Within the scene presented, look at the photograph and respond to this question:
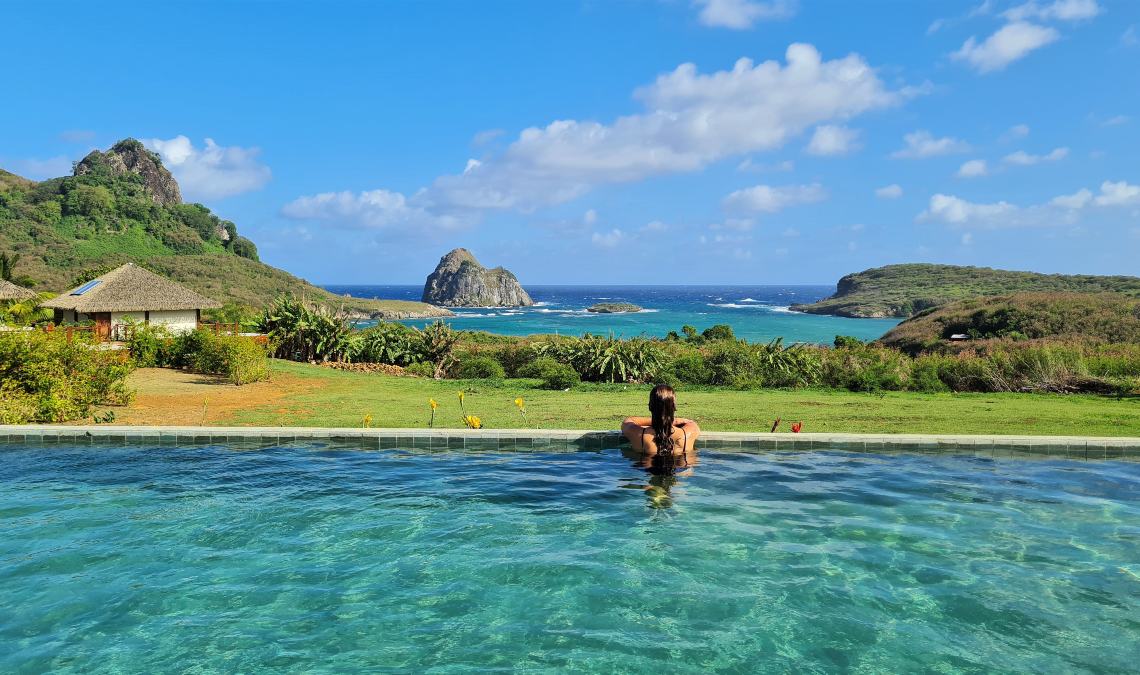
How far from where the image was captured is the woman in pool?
783 centimetres

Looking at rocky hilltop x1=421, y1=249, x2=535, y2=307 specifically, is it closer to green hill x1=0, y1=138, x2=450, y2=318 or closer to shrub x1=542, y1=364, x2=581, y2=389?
green hill x1=0, y1=138, x2=450, y2=318

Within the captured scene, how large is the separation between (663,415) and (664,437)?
290mm

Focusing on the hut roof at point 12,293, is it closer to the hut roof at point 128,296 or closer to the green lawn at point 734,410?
the hut roof at point 128,296

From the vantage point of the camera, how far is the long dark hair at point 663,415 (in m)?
7.76

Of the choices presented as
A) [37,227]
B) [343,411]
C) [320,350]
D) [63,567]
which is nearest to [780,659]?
[63,567]

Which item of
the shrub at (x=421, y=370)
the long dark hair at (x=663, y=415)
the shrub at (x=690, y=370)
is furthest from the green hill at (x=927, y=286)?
the long dark hair at (x=663, y=415)

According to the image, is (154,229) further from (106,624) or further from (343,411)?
(106,624)

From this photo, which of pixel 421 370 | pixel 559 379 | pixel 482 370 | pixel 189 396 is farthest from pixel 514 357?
pixel 189 396

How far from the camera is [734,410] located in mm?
11984

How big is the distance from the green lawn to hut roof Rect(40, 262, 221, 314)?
17.5m

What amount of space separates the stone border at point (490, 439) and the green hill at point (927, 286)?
65209 mm

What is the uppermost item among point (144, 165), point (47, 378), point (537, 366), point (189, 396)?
point (144, 165)

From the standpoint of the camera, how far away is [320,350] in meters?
21.1

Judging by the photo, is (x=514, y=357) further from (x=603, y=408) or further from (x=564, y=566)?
(x=564, y=566)
